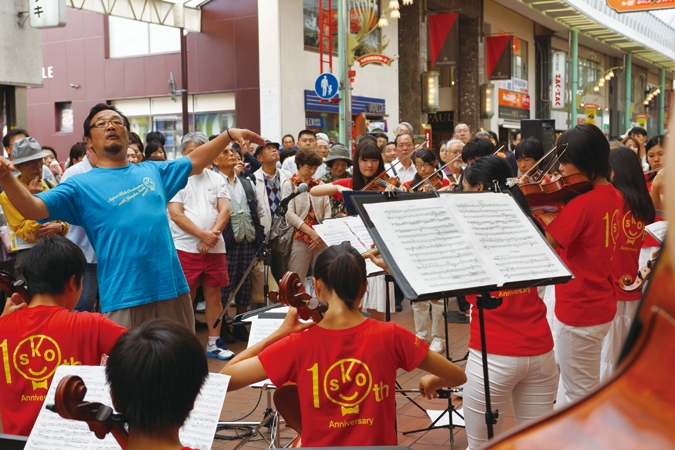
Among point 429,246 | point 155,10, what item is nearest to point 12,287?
point 429,246

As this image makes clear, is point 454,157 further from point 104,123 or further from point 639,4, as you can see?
point 104,123

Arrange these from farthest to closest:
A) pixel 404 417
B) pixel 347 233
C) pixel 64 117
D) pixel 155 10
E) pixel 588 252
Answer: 1. pixel 64 117
2. pixel 155 10
3. pixel 404 417
4. pixel 347 233
5. pixel 588 252

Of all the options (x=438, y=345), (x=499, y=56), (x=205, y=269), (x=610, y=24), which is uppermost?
(x=610, y=24)

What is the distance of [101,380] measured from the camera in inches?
93.0

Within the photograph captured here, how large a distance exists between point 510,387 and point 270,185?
4.67 m

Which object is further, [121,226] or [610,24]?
[610,24]

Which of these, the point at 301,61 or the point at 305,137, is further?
the point at 301,61

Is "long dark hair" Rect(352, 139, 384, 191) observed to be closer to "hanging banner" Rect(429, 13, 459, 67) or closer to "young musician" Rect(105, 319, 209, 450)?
"young musician" Rect(105, 319, 209, 450)

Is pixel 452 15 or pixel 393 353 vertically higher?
pixel 452 15

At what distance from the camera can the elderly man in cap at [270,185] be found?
715cm

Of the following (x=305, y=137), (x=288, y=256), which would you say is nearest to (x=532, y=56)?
(x=305, y=137)

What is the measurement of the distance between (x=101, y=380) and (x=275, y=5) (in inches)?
545

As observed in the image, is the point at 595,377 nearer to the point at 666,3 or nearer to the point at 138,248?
the point at 138,248

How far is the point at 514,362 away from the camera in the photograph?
3020 millimetres
